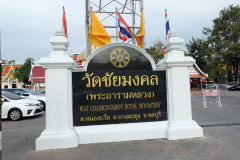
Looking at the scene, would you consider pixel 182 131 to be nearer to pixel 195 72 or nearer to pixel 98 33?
pixel 98 33

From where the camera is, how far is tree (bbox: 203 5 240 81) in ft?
119

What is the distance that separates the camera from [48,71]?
459 centimetres

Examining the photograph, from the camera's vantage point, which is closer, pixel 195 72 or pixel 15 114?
pixel 15 114

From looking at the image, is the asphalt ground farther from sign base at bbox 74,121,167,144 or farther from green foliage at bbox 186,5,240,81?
green foliage at bbox 186,5,240,81

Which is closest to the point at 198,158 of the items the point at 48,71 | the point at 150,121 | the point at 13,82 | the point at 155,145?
the point at 155,145

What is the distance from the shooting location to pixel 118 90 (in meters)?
5.01

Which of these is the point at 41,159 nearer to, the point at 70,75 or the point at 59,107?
the point at 59,107

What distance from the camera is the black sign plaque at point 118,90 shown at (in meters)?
4.87

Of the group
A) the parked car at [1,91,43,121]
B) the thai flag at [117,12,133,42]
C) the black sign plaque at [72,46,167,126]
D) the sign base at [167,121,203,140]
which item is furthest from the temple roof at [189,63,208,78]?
the black sign plaque at [72,46,167,126]

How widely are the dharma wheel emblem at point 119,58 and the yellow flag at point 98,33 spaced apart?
3929 mm

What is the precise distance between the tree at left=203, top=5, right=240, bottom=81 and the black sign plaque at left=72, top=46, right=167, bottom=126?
36.9 metres

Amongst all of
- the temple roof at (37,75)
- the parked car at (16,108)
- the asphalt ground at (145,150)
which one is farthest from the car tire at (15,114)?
the temple roof at (37,75)

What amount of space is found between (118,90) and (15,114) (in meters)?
6.39

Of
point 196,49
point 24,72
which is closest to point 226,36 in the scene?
point 196,49
